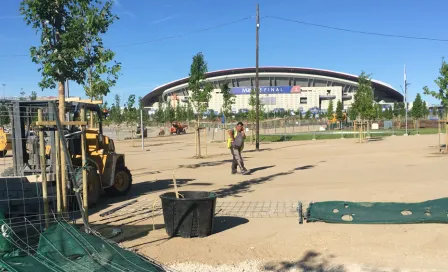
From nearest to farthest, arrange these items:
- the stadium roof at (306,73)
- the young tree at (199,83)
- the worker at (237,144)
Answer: the worker at (237,144) < the young tree at (199,83) < the stadium roof at (306,73)

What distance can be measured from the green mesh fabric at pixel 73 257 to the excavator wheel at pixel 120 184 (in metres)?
5.11

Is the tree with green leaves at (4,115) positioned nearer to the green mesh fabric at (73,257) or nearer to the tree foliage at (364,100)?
the green mesh fabric at (73,257)

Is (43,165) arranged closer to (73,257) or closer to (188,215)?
(73,257)

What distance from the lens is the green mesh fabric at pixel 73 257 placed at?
468 centimetres

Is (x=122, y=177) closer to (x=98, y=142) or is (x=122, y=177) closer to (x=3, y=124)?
(x=98, y=142)

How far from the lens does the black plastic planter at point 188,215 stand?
675 centimetres

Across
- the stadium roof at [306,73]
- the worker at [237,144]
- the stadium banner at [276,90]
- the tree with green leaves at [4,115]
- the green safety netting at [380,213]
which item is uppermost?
the stadium roof at [306,73]

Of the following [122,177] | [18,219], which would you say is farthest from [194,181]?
[18,219]

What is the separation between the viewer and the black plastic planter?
675cm

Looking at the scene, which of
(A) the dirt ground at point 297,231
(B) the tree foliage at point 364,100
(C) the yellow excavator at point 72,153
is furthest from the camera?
(B) the tree foliage at point 364,100

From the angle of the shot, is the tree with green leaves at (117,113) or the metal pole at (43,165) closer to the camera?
the metal pole at (43,165)

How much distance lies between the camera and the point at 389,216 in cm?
717

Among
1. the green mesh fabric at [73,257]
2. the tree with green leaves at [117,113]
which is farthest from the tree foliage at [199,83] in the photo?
the tree with green leaves at [117,113]

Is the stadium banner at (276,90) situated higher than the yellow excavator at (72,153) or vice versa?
the stadium banner at (276,90)
